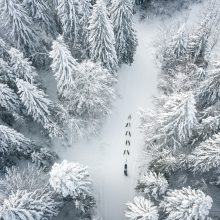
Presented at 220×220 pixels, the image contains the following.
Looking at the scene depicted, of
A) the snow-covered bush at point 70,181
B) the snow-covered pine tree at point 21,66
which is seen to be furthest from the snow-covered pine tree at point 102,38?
the snow-covered bush at point 70,181

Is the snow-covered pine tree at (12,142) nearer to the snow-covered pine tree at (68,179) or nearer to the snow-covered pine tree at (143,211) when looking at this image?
the snow-covered pine tree at (68,179)

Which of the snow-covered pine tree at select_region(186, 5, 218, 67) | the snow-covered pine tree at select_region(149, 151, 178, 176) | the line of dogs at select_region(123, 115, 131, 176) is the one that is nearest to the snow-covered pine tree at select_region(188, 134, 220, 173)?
the snow-covered pine tree at select_region(149, 151, 178, 176)

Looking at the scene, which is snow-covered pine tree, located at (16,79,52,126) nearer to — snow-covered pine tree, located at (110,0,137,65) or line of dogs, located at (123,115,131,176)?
line of dogs, located at (123,115,131,176)

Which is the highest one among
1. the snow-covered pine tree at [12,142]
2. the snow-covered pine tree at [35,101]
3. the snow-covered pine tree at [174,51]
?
the snow-covered pine tree at [174,51]

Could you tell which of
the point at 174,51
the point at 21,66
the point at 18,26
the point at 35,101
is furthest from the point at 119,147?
the point at 18,26

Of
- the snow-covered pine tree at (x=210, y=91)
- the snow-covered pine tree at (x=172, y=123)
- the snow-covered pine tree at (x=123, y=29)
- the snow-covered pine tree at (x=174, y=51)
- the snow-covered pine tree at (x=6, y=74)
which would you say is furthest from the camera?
the snow-covered pine tree at (x=174, y=51)

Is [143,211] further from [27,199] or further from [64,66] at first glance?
[64,66]
